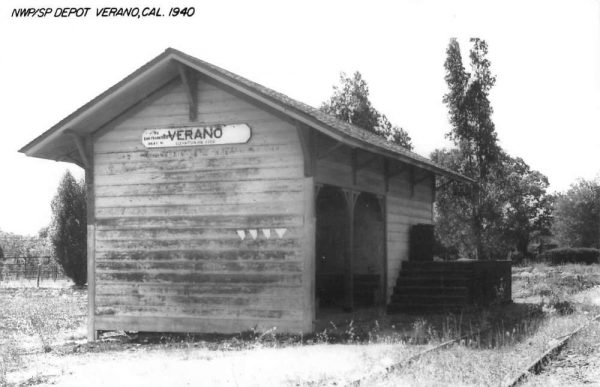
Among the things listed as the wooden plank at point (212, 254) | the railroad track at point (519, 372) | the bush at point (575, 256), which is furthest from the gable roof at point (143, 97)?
the bush at point (575, 256)

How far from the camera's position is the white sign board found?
12438 millimetres

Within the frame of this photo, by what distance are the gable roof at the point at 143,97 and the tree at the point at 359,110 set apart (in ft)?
102

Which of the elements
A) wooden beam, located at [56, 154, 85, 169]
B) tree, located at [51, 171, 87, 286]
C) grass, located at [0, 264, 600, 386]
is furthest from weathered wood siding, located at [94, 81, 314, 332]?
tree, located at [51, 171, 87, 286]

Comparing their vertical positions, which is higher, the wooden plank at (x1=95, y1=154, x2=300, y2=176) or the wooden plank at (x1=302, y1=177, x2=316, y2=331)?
the wooden plank at (x1=95, y1=154, x2=300, y2=176)

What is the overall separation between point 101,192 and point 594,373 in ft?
29.9

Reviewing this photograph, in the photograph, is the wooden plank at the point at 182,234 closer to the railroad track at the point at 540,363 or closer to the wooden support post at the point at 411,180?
the railroad track at the point at 540,363

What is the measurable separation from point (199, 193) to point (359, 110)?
3302 cm

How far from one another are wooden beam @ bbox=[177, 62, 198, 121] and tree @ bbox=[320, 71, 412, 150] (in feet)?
106

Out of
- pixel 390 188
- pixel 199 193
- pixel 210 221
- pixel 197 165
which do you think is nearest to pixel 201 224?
pixel 210 221

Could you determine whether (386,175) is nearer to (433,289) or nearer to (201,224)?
(433,289)

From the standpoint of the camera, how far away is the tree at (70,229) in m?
35.2

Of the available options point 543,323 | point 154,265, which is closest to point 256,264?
point 154,265

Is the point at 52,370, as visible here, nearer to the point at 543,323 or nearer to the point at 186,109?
the point at 186,109

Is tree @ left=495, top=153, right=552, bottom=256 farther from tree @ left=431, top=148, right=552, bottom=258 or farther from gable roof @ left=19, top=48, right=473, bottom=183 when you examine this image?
gable roof @ left=19, top=48, right=473, bottom=183
